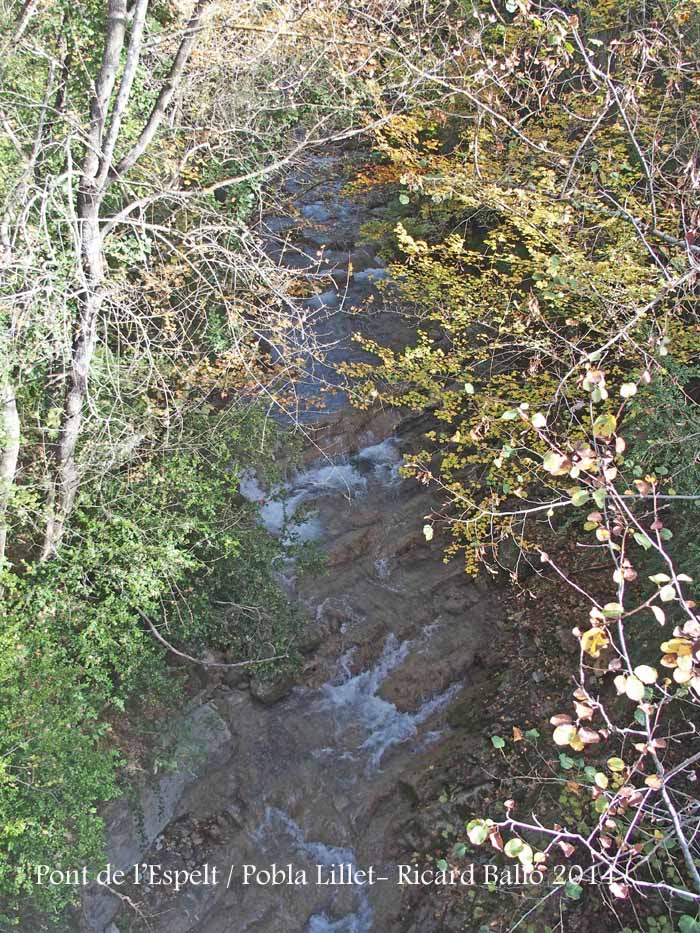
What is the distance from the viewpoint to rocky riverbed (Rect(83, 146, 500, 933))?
592 cm

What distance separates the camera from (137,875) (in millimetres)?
5898

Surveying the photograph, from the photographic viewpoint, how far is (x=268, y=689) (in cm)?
709

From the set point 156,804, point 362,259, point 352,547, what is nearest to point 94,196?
point 352,547

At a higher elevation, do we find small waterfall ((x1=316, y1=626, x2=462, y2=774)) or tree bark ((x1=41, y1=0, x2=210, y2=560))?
tree bark ((x1=41, y1=0, x2=210, y2=560))

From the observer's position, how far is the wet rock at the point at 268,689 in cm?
707

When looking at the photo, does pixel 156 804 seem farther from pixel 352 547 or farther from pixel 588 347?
pixel 588 347

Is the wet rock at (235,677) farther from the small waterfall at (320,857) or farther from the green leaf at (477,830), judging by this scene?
the green leaf at (477,830)

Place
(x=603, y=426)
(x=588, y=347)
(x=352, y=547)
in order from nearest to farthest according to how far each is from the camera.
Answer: (x=603, y=426), (x=588, y=347), (x=352, y=547)

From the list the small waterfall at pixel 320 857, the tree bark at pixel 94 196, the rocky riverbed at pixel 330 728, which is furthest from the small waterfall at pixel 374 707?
the tree bark at pixel 94 196

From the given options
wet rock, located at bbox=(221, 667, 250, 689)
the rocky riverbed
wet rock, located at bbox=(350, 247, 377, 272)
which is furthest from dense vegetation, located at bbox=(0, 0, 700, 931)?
wet rock, located at bbox=(350, 247, 377, 272)

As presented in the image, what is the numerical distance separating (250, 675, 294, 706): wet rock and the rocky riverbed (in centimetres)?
1

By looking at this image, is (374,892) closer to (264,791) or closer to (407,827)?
(407,827)

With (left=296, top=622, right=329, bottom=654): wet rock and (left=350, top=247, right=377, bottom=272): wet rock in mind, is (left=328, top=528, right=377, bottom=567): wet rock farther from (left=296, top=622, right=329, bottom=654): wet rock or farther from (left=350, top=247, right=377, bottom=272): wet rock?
(left=350, top=247, right=377, bottom=272): wet rock

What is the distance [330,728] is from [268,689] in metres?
0.73
